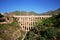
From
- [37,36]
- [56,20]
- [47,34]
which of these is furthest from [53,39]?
[56,20]

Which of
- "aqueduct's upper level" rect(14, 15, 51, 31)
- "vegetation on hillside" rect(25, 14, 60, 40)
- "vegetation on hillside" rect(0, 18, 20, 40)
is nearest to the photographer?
"vegetation on hillside" rect(25, 14, 60, 40)

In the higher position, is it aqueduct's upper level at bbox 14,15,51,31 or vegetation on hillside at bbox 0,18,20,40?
aqueduct's upper level at bbox 14,15,51,31

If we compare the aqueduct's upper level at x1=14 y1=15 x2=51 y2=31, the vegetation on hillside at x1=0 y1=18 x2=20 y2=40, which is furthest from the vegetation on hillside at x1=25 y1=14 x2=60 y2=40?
the aqueduct's upper level at x1=14 y1=15 x2=51 y2=31

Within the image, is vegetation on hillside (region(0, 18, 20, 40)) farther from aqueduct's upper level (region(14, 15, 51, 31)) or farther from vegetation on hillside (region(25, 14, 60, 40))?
aqueduct's upper level (region(14, 15, 51, 31))

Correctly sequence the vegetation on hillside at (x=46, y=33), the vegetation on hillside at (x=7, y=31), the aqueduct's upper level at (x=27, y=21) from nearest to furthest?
the vegetation on hillside at (x=46, y=33) → the vegetation on hillside at (x=7, y=31) → the aqueduct's upper level at (x=27, y=21)

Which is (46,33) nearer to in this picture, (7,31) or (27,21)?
(7,31)

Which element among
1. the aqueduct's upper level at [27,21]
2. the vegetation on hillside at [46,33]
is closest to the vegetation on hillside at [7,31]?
the vegetation on hillside at [46,33]

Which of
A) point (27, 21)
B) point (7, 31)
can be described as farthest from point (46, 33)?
point (27, 21)

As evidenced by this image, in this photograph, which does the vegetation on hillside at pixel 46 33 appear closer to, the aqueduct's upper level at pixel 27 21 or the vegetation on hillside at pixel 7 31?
the vegetation on hillside at pixel 7 31

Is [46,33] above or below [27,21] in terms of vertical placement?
below

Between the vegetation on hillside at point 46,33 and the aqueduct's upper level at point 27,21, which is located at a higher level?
the aqueduct's upper level at point 27,21

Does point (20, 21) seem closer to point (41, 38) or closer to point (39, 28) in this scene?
point (39, 28)
